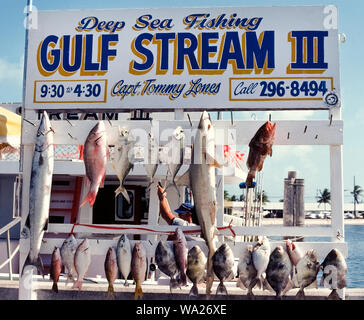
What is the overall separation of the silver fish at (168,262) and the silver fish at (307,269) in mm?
1314

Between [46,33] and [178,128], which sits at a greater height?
[46,33]

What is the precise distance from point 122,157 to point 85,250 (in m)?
1.12

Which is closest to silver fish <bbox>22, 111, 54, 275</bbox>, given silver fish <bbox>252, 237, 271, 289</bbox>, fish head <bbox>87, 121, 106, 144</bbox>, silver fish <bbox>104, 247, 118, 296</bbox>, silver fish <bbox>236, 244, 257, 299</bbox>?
fish head <bbox>87, 121, 106, 144</bbox>

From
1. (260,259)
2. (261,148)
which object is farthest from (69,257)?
(261,148)

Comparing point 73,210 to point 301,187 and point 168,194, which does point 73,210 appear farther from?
point 301,187

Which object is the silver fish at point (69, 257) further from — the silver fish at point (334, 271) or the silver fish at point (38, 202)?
the silver fish at point (334, 271)

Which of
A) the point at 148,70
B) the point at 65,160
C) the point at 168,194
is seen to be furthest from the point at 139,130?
the point at 65,160

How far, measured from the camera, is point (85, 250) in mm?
5160

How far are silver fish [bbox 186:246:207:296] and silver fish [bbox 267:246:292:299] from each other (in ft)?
2.31

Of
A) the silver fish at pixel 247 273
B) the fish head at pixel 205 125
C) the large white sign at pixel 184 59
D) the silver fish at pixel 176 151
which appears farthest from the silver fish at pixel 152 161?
the silver fish at pixel 247 273

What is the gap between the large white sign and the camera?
18.1 feet

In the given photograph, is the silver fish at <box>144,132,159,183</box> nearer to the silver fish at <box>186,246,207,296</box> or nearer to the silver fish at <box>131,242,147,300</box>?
the silver fish at <box>131,242,147,300</box>

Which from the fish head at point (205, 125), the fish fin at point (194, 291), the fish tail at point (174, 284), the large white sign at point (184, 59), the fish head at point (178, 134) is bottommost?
the fish fin at point (194, 291)

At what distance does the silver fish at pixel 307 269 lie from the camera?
4.86 m
